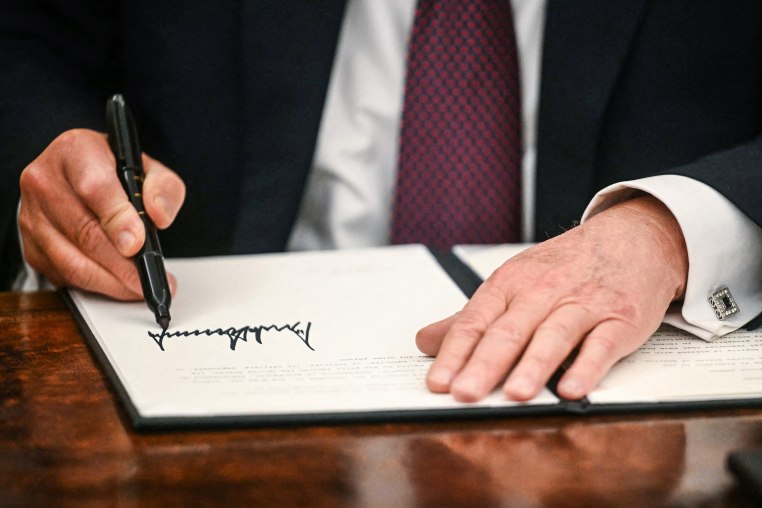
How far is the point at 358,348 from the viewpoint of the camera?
614mm

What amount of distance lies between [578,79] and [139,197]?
1.94 ft

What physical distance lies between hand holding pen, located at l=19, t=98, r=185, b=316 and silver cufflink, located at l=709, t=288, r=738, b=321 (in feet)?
1.68

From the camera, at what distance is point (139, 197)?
0.77m

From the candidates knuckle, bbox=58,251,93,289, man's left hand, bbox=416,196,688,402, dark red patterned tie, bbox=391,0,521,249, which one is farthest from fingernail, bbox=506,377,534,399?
dark red patterned tie, bbox=391,0,521,249

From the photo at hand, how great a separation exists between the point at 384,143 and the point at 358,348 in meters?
0.57

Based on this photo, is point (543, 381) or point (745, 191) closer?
point (543, 381)

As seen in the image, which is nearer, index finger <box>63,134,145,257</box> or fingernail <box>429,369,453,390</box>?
fingernail <box>429,369,453,390</box>

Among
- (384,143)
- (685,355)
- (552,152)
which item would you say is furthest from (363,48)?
(685,355)

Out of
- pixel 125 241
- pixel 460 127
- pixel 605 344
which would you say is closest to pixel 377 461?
pixel 605 344

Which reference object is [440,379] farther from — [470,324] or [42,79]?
[42,79]

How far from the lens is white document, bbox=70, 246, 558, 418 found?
1.70 ft

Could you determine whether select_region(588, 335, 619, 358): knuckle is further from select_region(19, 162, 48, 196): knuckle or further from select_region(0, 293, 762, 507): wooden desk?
select_region(19, 162, 48, 196): knuckle

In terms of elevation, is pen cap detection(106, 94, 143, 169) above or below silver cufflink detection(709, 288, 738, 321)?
above

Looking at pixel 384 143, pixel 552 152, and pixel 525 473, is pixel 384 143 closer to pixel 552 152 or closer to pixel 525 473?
pixel 552 152
